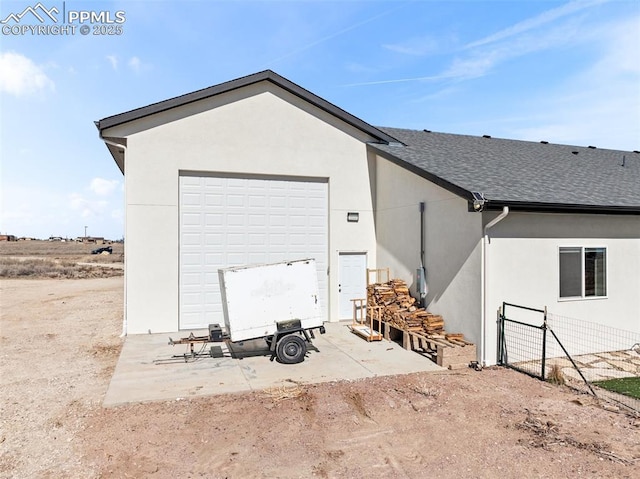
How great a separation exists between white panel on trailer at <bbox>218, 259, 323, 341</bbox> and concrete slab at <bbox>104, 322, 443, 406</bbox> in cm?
79

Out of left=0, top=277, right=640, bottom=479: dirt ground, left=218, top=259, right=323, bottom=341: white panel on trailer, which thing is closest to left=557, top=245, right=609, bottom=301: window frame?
left=0, top=277, right=640, bottom=479: dirt ground

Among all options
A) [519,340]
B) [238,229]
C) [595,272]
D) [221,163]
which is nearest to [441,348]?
[519,340]

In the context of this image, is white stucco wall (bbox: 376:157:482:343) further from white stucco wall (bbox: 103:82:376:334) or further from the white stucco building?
white stucco wall (bbox: 103:82:376:334)


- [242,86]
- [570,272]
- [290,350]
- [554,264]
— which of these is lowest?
[290,350]

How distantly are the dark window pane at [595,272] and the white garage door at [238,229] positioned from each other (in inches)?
288

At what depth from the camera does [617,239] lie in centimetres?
995

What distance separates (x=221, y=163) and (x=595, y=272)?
1056 centimetres

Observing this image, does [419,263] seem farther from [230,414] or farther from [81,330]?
[81,330]

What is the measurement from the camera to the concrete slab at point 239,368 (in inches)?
280

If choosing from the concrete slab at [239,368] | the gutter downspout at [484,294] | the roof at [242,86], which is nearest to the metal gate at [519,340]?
the gutter downspout at [484,294]

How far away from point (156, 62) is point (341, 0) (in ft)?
18.0

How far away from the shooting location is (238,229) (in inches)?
493

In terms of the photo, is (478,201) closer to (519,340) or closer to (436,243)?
(436,243)

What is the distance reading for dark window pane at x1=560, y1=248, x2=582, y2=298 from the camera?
9305mm
